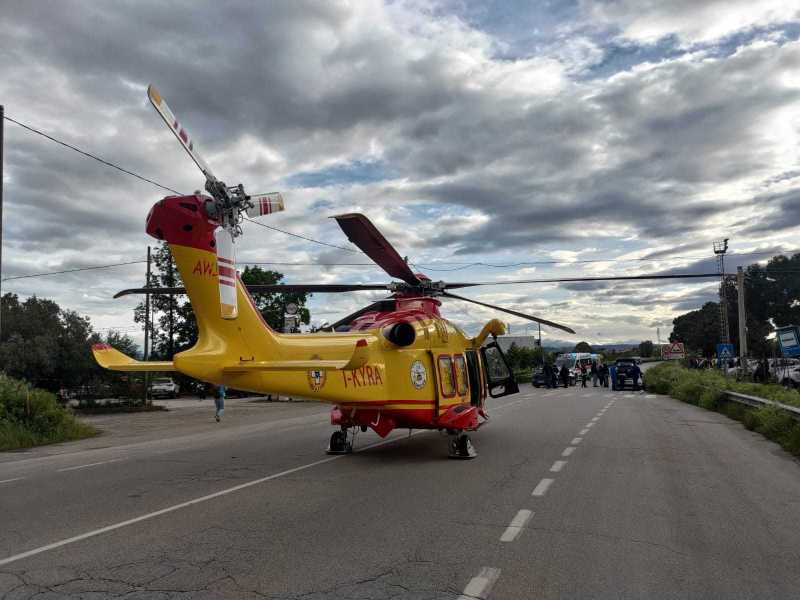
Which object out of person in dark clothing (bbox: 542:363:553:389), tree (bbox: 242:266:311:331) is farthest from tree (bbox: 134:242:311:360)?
person in dark clothing (bbox: 542:363:553:389)

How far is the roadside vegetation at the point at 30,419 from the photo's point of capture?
15594 mm

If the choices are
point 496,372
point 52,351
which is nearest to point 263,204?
point 496,372

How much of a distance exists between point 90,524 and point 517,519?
14.8 feet

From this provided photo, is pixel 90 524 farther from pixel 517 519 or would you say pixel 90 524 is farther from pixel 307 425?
pixel 307 425

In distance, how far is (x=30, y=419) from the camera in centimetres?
1648

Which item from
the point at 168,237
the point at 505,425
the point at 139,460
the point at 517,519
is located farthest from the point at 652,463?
the point at 139,460

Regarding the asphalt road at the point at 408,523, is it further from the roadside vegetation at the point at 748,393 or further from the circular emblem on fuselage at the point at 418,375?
the circular emblem on fuselage at the point at 418,375

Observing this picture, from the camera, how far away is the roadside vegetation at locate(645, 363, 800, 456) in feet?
43.8

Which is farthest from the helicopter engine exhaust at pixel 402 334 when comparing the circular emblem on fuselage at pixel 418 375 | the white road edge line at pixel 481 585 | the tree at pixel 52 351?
the tree at pixel 52 351

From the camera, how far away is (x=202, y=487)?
347 inches

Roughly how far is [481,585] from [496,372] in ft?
32.7

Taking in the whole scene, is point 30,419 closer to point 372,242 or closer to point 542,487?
point 372,242

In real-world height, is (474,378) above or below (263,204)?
below

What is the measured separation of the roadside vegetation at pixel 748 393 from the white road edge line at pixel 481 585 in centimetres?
896
